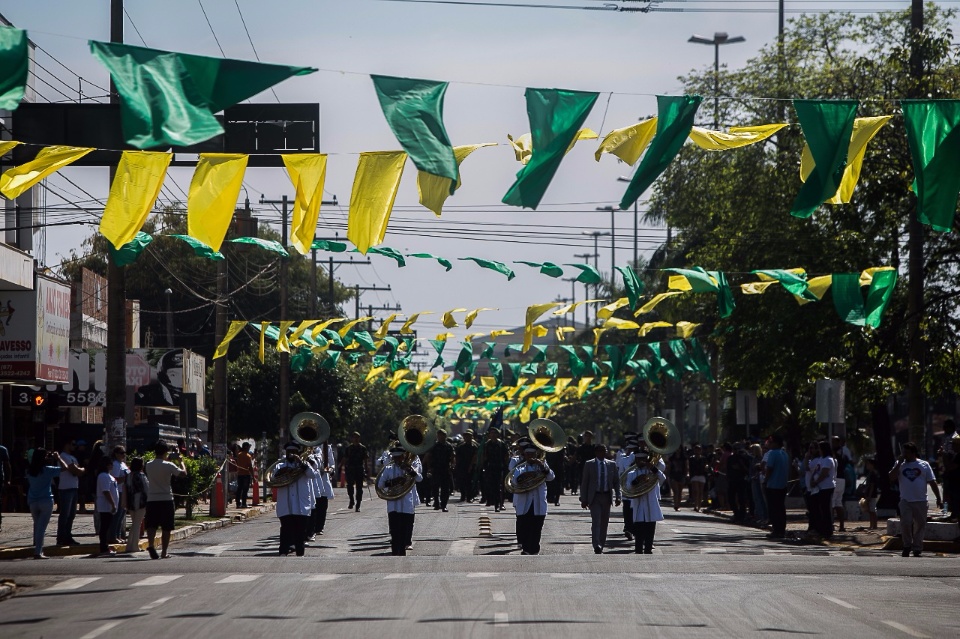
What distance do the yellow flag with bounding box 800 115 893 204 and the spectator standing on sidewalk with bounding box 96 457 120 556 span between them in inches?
426

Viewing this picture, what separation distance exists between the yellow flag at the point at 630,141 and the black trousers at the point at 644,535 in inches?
277

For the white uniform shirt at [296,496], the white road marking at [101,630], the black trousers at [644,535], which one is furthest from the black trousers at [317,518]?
the white road marking at [101,630]

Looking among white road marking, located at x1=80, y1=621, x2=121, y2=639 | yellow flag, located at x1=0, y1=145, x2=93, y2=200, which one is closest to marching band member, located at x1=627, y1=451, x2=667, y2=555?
yellow flag, located at x1=0, y1=145, x2=93, y2=200

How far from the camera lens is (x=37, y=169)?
15.0 meters

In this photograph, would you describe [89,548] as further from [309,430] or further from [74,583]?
[74,583]

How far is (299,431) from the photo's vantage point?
23484 millimetres

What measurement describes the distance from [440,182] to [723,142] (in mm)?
3165

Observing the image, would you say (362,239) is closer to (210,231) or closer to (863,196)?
(210,231)

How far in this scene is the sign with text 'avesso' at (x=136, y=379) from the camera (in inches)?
1299

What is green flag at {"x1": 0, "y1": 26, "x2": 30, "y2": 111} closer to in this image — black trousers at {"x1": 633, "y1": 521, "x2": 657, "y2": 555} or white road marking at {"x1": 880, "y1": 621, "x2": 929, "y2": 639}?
white road marking at {"x1": 880, "y1": 621, "x2": 929, "y2": 639}

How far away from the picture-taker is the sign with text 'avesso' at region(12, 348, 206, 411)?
3300 cm

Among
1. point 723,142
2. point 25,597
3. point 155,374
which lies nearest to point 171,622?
point 25,597

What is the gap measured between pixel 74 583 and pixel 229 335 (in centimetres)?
1327

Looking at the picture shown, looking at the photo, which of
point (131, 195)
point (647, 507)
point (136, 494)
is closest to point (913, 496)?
point (647, 507)
